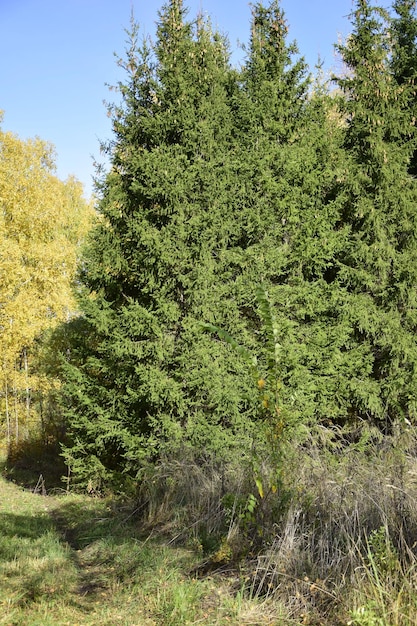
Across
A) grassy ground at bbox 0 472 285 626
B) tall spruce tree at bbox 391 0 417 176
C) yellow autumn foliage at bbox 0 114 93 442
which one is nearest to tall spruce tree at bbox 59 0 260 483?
grassy ground at bbox 0 472 285 626

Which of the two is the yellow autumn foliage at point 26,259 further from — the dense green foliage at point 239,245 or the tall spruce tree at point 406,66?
the tall spruce tree at point 406,66

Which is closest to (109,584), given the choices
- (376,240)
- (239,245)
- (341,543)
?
(341,543)

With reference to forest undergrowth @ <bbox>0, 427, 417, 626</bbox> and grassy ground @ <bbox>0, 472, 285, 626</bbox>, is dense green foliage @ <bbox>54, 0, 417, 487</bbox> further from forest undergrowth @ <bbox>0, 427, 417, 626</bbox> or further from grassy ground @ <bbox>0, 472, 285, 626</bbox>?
forest undergrowth @ <bbox>0, 427, 417, 626</bbox>

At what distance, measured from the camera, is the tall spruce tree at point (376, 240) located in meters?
11.0

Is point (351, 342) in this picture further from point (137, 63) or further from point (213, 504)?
point (137, 63)

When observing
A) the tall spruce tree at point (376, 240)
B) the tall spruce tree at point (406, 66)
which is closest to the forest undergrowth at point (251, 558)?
the tall spruce tree at point (376, 240)

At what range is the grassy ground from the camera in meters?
3.93

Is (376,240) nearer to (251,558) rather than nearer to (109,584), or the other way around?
(251,558)

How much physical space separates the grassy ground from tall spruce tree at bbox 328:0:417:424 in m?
6.30

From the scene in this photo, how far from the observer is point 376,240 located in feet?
37.0

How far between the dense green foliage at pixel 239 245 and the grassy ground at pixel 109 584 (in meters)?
3.13

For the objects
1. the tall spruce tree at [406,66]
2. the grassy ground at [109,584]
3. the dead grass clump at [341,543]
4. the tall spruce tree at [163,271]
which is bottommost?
the grassy ground at [109,584]

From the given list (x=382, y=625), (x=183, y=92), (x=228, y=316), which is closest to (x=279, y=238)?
(x=228, y=316)

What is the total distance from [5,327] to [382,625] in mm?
12954
